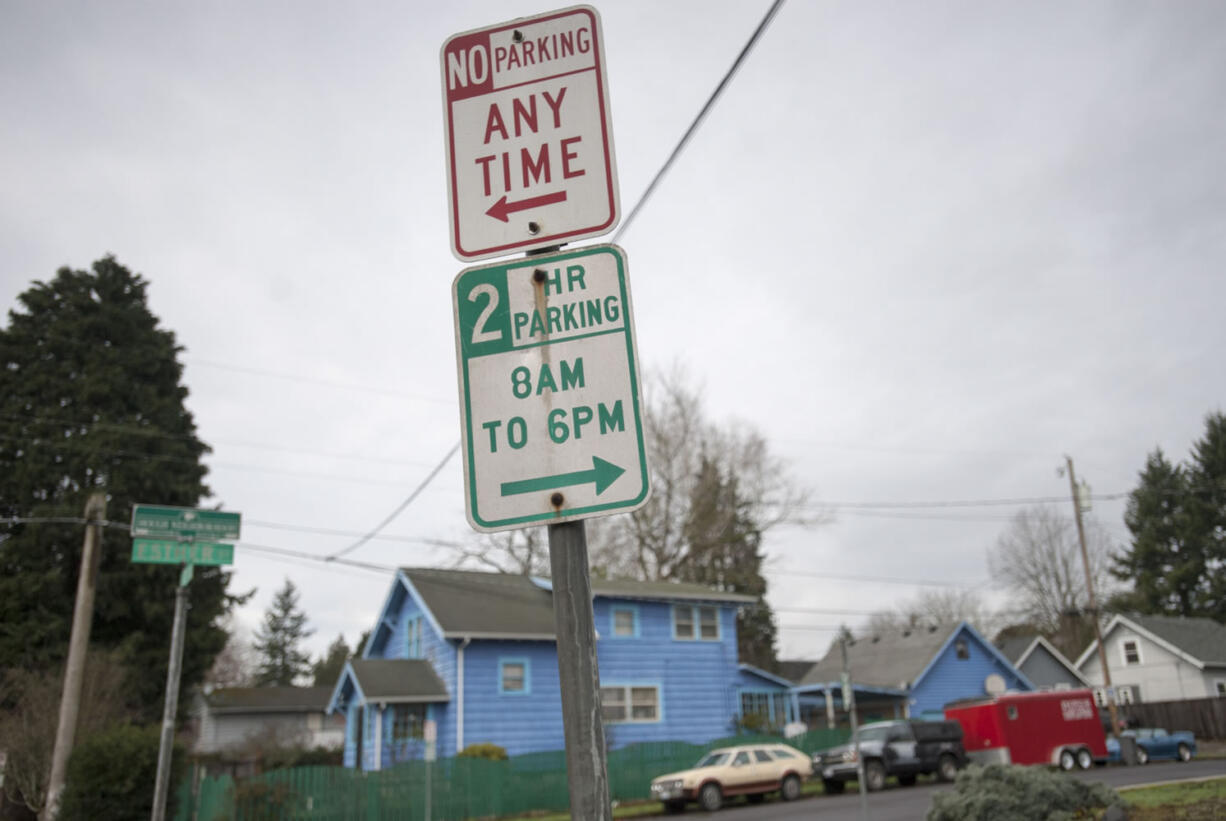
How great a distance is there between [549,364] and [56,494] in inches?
1222

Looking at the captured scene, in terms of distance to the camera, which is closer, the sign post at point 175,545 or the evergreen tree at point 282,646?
the sign post at point 175,545

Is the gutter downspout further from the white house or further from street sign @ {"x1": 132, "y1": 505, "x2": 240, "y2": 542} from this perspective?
the white house

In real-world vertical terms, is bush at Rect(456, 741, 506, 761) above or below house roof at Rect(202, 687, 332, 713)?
below

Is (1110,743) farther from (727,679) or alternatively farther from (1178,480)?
(1178,480)

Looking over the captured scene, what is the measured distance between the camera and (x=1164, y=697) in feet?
158

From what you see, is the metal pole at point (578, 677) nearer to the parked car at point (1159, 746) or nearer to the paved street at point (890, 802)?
the paved street at point (890, 802)

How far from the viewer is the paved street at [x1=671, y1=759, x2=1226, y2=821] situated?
64.2 feet

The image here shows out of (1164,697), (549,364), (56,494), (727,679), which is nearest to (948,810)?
(549,364)

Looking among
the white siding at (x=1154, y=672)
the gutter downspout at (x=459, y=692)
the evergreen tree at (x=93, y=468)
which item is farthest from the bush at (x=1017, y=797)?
the white siding at (x=1154, y=672)

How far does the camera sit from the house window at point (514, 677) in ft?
93.2

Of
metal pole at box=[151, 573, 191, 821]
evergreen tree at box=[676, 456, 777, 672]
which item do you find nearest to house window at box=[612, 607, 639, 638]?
evergreen tree at box=[676, 456, 777, 672]

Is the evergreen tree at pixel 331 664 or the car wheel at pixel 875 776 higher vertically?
the evergreen tree at pixel 331 664

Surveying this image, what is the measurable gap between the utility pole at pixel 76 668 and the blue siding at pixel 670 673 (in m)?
15.6

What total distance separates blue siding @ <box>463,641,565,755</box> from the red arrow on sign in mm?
26241
